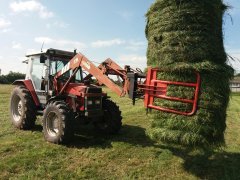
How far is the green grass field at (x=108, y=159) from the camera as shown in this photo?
573 cm

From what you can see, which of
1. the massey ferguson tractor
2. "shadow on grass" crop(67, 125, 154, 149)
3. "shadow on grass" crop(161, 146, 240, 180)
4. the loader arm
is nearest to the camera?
"shadow on grass" crop(161, 146, 240, 180)

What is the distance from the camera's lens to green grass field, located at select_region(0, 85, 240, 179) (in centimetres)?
573

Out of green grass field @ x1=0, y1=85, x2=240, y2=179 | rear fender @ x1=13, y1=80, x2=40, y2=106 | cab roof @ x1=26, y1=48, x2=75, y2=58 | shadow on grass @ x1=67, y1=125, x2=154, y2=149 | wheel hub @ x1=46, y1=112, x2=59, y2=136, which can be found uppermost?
cab roof @ x1=26, y1=48, x2=75, y2=58

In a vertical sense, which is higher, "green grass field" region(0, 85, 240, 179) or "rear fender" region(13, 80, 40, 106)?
"rear fender" region(13, 80, 40, 106)

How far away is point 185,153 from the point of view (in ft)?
22.8

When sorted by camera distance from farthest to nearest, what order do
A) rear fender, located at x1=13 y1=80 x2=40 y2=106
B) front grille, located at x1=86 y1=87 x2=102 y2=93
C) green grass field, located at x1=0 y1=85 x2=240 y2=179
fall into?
1. rear fender, located at x1=13 y1=80 x2=40 y2=106
2. front grille, located at x1=86 y1=87 x2=102 y2=93
3. green grass field, located at x1=0 y1=85 x2=240 y2=179

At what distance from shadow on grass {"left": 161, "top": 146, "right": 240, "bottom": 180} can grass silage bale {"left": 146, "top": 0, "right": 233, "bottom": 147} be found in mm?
722

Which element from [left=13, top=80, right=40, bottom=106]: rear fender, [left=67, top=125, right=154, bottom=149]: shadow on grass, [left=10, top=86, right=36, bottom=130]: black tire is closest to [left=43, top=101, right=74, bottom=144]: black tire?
[left=67, top=125, right=154, bottom=149]: shadow on grass

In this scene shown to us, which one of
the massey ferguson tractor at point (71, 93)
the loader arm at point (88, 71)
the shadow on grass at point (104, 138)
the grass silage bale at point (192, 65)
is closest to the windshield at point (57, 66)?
the massey ferguson tractor at point (71, 93)

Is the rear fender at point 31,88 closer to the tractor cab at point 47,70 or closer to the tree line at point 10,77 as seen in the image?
the tractor cab at point 47,70

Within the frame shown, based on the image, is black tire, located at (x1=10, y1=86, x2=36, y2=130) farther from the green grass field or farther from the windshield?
the windshield

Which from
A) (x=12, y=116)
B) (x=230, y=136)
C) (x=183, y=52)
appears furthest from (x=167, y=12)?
(x=12, y=116)

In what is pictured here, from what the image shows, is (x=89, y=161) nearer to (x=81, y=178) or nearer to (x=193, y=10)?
(x=81, y=178)

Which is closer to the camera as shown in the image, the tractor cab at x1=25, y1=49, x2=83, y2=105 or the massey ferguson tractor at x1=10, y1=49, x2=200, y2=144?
the massey ferguson tractor at x1=10, y1=49, x2=200, y2=144
